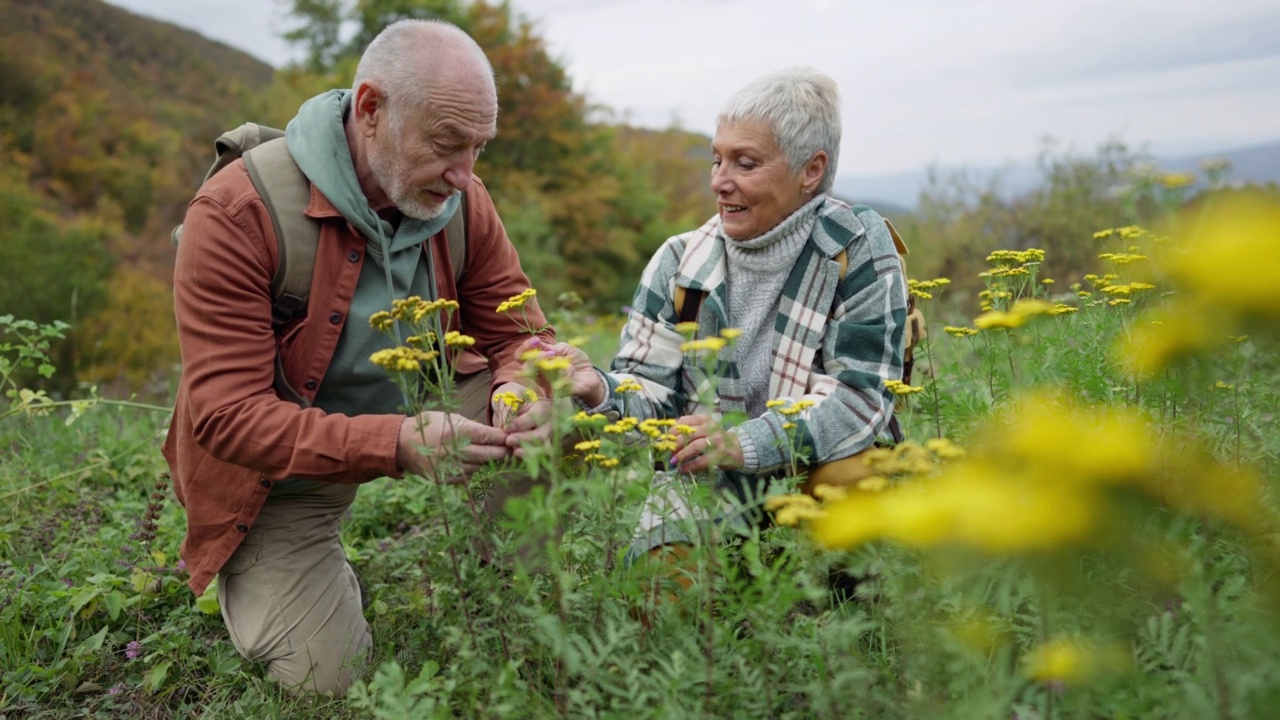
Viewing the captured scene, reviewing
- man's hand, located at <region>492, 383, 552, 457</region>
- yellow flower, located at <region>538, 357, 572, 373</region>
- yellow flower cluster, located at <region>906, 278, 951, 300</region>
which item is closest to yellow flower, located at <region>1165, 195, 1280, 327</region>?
yellow flower, located at <region>538, 357, 572, 373</region>

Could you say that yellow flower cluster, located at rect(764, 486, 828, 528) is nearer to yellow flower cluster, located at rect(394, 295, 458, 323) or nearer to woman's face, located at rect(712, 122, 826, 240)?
yellow flower cluster, located at rect(394, 295, 458, 323)

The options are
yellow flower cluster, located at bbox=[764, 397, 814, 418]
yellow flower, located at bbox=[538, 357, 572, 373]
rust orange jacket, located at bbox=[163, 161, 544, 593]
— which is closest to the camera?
yellow flower, located at bbox=[538, 357, 572, 373]

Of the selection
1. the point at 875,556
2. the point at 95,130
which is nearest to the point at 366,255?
the point at 875,556

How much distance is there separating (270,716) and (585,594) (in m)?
1.12

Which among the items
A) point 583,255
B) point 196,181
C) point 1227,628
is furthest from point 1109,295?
point 196,181

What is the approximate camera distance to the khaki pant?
2783 millimetres

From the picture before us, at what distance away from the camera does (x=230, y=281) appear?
8.50 feet

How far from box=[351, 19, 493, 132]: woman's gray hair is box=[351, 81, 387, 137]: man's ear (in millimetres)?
22

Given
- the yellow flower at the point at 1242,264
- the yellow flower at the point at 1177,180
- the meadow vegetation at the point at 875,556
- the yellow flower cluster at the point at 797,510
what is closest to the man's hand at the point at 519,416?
the meadow vegetation at the point at 875,556

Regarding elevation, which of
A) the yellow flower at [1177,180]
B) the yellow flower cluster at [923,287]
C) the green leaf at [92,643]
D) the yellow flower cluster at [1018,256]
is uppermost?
the yellow flower at [1177,180]

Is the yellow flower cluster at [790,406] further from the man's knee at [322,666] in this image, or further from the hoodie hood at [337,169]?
the man's knee at [322,666]

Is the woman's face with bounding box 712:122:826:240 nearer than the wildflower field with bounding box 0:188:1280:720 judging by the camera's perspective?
No

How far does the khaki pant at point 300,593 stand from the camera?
2783mm

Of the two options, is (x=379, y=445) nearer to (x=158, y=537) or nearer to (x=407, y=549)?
(x=407, y=549)
